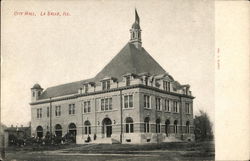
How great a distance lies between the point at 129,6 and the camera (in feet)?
37.5

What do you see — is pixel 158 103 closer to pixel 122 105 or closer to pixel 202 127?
pixel 122 105

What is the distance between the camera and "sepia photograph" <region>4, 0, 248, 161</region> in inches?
448

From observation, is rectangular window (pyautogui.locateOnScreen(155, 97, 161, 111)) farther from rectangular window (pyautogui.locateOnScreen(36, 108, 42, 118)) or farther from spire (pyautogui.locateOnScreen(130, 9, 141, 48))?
rectangular window (pyautogui.locateOnScreen(36, 108, 42, 118))

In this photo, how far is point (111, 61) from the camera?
13.0 meters

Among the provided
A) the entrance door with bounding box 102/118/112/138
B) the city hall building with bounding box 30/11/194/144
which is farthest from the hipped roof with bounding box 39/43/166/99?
the entrance door with bounding box 102/118/112/138

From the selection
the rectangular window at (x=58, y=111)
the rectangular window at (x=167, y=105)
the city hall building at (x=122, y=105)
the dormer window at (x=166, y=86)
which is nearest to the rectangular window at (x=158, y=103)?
the city hall building at (x=122, y=105)

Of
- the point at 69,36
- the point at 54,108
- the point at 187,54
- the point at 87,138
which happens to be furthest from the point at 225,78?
the point at 54,108

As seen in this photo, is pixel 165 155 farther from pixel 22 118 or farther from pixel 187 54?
pixel 22 118

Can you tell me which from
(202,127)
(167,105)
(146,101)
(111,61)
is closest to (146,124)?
(146,101)

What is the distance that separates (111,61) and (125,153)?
325cm

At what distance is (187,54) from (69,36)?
12.8ft

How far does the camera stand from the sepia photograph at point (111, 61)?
1137 cm

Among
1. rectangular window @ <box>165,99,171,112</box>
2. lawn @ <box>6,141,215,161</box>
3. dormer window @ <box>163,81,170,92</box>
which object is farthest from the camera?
rectangular window @ <box>165,99,171,112</box>

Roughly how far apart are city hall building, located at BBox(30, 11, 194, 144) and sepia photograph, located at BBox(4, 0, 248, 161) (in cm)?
8
